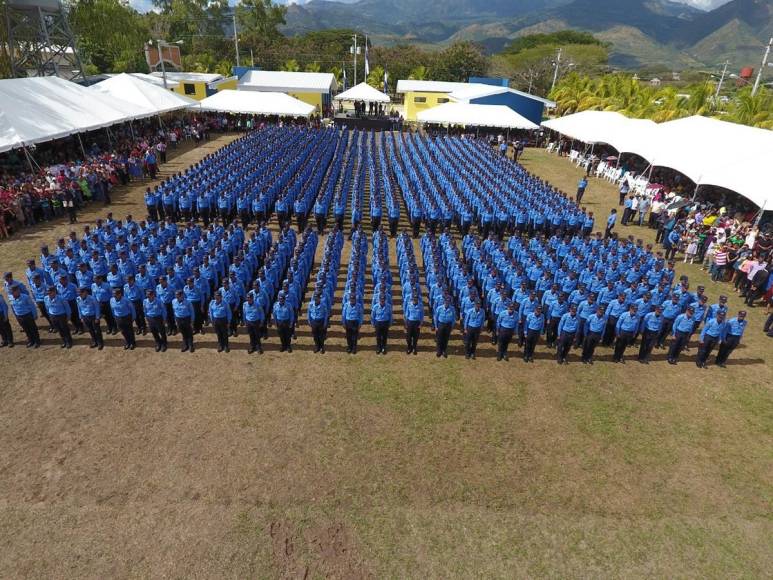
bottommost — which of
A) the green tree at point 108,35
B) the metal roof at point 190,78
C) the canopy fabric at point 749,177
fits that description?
the canopy fabric at point 749,177

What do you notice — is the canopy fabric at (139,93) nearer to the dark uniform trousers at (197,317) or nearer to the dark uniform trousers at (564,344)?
the dark uniform trousers at (197,317)

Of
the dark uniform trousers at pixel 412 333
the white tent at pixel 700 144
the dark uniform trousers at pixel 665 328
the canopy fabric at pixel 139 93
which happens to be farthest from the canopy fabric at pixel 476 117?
the dark uniform trousers at pixel 412 333

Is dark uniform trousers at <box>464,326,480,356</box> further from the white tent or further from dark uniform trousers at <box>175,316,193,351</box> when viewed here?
the white tent

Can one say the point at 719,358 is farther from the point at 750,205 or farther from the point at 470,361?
the point at 750,205

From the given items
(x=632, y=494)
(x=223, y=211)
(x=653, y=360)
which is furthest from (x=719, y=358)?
(x=223, y=211)

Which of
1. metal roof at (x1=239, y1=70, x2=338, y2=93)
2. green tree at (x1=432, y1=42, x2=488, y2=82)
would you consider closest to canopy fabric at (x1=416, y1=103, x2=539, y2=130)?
metal roof at (x1=239, y1=70, x2=338, y2=93)

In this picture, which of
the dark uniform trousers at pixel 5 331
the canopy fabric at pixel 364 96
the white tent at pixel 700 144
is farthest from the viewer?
the canopy fabric at pixel 364 96
